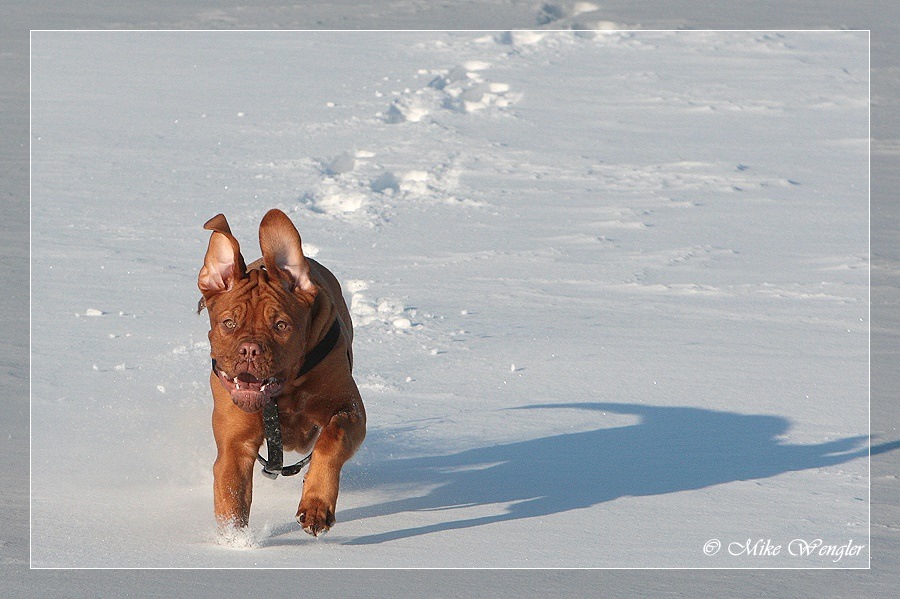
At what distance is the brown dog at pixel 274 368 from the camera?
396cm

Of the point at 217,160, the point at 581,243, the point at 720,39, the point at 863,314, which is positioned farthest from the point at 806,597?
the point at 720,39

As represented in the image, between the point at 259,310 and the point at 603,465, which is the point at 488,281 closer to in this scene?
the point at 603,465

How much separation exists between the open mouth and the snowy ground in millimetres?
469

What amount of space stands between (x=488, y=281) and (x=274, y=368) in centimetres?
378

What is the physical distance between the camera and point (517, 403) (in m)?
5.87

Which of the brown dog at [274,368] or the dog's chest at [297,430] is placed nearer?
the brown dog at [274,368]

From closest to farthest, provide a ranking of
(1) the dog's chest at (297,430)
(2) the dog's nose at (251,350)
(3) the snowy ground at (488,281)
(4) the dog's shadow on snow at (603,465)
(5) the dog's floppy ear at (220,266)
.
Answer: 1. (2) the dog's nose at (251,350)
2. (5) the dog's floppy ear at (220,266)
3. (1) the dog's chest at (297,430)
4. (3) the snowy ground at (488,281)
5. (4) the dog's shadow on snow at (603,465)

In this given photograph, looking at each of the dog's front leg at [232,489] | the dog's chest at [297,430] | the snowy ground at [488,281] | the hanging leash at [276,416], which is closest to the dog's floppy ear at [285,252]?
the hanging leash at [276,416]

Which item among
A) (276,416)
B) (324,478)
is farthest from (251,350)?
(324,478)

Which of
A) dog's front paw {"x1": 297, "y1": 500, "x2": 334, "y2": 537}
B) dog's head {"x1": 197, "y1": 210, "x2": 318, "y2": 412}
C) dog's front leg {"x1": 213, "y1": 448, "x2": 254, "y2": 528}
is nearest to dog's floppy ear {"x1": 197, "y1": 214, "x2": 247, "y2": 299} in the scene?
dog's head {"x1": 197, "y1": 210, "x2": 318, "y2": 412}

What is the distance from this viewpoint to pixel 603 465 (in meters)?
5.14

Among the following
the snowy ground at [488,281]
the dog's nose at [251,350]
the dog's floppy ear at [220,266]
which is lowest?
the snowy ground at [488,281]

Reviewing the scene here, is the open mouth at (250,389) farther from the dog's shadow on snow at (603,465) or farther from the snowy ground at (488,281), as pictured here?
the dog's shadow on snow at (603,465)

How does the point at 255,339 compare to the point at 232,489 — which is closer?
the point at 255,339
